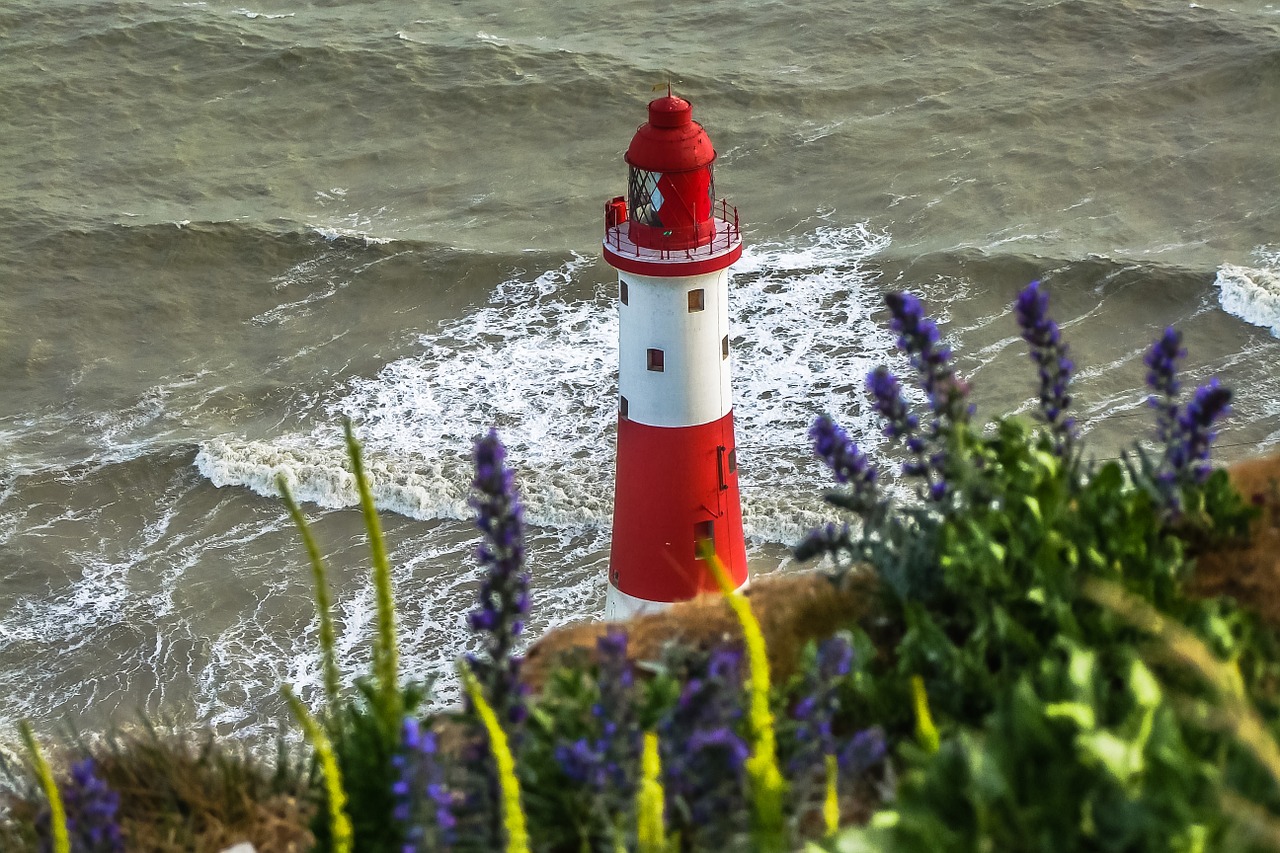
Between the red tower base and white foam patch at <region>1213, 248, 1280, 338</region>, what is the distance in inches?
632

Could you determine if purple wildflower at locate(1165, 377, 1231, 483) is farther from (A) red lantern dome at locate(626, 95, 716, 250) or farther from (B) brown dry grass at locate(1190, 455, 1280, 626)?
(A) red lantern dome at locate(626, 95, 716, 250)

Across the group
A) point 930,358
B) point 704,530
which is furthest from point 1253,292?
point 930,358

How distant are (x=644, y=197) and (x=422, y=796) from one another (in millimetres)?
11069

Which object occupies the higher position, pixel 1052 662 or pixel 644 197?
pixel 644 197

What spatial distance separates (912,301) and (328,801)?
2653 millimetres

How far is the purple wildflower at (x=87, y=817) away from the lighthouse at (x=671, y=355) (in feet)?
31.1

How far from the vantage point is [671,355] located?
49.4 ft

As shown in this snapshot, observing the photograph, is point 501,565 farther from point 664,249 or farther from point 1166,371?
point 664,249

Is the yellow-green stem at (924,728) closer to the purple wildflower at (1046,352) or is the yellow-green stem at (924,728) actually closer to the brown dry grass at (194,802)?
the purple wildflower at (1046,352)

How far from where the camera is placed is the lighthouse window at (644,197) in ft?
49.5

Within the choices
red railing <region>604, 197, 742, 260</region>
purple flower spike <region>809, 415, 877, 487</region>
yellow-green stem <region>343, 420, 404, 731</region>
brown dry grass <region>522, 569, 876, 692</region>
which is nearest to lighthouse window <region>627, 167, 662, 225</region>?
red railing <region>604, 197, 742, 260</region>

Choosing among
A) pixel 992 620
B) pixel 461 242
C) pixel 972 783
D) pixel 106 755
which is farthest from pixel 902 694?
pixel 461 242

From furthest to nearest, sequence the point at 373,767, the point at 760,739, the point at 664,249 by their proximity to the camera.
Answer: the point at 664,249, the point at 373,767, the point at 760,739

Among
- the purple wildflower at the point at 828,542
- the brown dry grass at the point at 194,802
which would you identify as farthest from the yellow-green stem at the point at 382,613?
the purple wildflower at the point at 828,542
